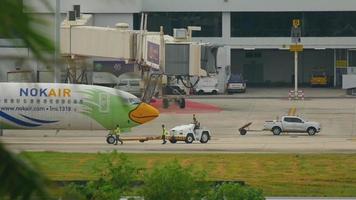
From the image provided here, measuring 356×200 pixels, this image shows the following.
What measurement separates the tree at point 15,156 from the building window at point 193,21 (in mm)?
94041

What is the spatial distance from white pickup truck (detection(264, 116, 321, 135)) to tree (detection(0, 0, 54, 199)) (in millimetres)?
52834

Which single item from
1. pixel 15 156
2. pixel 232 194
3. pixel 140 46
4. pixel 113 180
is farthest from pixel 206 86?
pixel 15 156

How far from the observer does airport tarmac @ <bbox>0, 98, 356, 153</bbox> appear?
43.9 metres

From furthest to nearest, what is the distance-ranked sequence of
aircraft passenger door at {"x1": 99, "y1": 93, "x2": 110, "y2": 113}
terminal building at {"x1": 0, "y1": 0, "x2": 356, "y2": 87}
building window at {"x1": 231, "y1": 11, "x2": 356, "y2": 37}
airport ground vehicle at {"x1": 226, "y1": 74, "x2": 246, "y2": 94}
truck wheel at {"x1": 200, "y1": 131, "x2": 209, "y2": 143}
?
1. building window at {"x1": 231, "y1": 11, "x2": 356, "y2": 37}
2. terminal building at {"x1": 0, "y1": 0, "x2": 356, "y2": 87}
3. airport ground vehicle at {"x1": 226, "y1": 74, "x2": 246, "y2": 94}
4. truck wheel at {"x1": 200, "y1": 131, "x2": 209, "y2": 143}
5. aircraft passenger door at {"x1": 99, "y1": 93, "x2": 110, "y2": 113}

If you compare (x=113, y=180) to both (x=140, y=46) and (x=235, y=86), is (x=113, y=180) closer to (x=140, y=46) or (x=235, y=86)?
(x=140, y=46)

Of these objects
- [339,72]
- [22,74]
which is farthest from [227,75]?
[22,74]

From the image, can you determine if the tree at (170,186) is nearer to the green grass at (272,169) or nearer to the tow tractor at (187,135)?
the green grass at (272,169)

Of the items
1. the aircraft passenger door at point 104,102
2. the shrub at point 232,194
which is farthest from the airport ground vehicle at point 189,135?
the shrub at point 232,194

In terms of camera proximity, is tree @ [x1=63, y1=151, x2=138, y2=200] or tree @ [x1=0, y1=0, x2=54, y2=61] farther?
tree @ [x1=63, y1=151, x2=138, y2=200]

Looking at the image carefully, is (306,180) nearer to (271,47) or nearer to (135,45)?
(135,45)

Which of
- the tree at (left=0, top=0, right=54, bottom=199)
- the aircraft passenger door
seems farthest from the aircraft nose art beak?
the tree at (left=0, top=0, right=54, bottom=199)

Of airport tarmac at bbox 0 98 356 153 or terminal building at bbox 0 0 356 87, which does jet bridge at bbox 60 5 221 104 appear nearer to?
airport tarmac at bbox 0 98 356 153

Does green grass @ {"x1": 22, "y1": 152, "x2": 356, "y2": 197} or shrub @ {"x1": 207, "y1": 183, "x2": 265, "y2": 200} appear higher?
shrub @ {"x1": 207, "y1": 183, "x2": 265, "y2": 200}

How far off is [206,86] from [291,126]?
114ft
